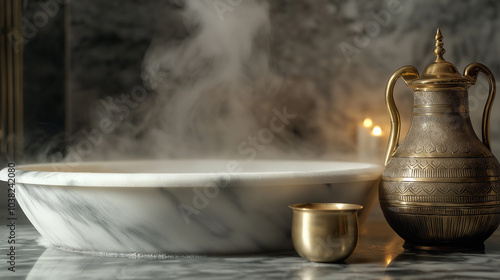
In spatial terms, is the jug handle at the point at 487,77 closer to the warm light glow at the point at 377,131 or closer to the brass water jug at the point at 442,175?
the brass water jug at the point at 442,175

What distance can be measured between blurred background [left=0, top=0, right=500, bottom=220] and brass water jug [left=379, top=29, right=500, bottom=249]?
1.90 feet

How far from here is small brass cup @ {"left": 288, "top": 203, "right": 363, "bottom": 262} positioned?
102 cm

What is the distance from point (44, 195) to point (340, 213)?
516 millimetres

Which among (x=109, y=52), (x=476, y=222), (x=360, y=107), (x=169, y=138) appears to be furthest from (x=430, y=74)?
(x=109, y=52)

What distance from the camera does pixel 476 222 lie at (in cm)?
115

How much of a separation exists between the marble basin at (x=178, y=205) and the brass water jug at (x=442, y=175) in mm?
77

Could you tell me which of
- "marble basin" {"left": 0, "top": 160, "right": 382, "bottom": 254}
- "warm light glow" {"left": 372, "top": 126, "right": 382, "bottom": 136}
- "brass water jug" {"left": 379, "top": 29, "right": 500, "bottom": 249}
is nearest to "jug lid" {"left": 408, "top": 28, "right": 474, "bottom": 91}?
"brass water jug" {"left": 379, "top": 29, "right": 500, "bottom": 249}

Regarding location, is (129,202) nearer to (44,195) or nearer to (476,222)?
(44,195)

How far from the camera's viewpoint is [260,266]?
1.02 metres

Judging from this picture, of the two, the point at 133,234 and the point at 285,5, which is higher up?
the point at 285,5

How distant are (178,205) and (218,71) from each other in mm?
929

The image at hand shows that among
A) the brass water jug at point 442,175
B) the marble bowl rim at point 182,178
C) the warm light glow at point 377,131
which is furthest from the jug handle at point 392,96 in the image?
the warm light glow at point 377,131

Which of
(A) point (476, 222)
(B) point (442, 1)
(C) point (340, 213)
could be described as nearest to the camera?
(C) point (340, 213)

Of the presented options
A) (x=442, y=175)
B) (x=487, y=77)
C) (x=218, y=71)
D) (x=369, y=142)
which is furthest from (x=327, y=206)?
(x=218, y=71)
